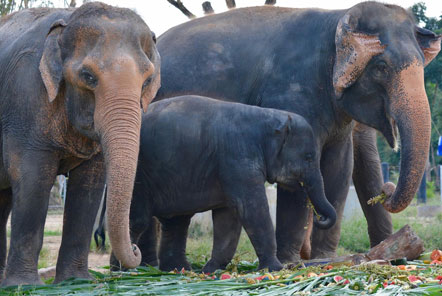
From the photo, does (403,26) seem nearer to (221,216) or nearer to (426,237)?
(221,216)

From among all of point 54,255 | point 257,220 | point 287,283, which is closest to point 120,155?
point 287,283

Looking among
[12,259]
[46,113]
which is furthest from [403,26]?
[12,259]

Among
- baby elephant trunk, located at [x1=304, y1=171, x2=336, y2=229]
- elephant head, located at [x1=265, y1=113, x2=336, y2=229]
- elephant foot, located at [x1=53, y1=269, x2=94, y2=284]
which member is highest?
elephant head, located at [x1=265, y1=113, x2=336, y2=229]

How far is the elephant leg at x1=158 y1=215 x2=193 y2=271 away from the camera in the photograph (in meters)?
6.72

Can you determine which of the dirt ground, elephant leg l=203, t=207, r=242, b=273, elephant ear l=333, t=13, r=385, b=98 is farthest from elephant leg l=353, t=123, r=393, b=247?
the dirt ground

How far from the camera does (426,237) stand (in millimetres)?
10812

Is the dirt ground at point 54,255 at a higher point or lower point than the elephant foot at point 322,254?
higher

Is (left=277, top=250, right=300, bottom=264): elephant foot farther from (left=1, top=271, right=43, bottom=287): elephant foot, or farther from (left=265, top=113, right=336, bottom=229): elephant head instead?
(left=1, top=271, right=43, bottom=287): elephant foot

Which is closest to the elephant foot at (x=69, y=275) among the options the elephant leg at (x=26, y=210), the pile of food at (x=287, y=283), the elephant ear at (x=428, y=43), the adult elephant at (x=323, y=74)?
the pile of food at (x=287, y=283)

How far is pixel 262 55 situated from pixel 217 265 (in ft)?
5.98

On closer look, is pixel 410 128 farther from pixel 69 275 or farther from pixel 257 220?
pixel 69 275

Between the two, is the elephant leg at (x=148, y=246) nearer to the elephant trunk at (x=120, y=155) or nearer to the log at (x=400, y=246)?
the log at (x=400, y=246)

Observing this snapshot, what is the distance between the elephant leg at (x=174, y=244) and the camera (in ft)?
22.0

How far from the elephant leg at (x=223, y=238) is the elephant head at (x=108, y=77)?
1.51 m
